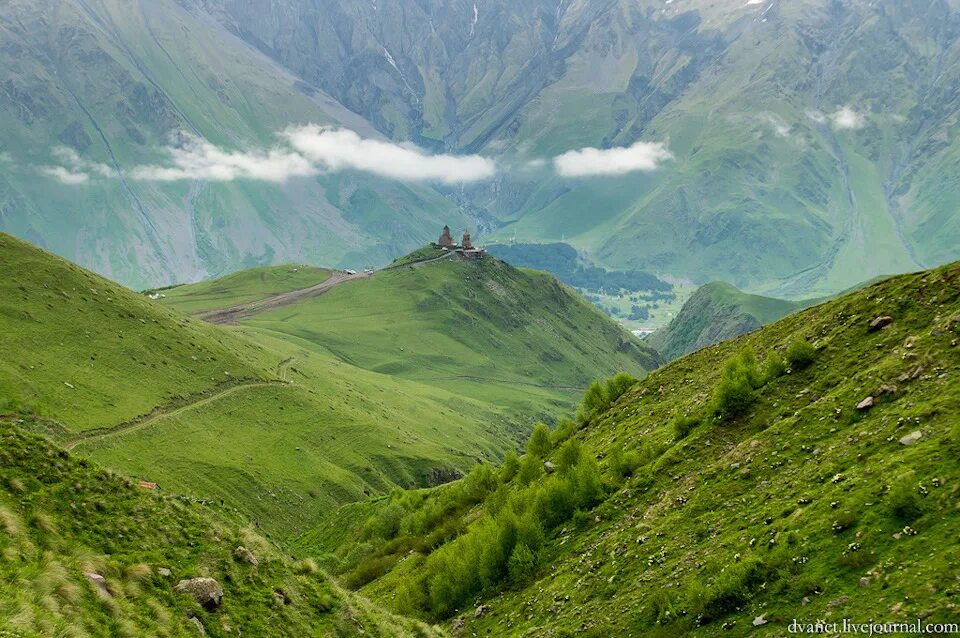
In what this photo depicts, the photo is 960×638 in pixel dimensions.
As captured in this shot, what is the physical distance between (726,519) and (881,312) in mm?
18559

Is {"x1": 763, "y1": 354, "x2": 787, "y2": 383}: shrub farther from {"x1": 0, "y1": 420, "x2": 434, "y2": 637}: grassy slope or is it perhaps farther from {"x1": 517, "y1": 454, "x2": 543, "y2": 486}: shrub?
{"x1": 0, "y1": 420, "x2": 434, "y2": 637}: grassy slope

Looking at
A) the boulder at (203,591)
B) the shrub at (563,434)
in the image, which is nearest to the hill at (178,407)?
the shrub at (563,434)

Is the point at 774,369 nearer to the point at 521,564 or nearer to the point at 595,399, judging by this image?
the point at 521,564

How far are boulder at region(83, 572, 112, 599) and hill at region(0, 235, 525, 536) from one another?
3063 inches

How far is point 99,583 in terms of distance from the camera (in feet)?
99.6

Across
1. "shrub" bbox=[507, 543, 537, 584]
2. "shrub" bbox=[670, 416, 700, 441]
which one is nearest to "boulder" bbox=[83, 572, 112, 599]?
"shrub" bbox=[507, 543, 537, 584]

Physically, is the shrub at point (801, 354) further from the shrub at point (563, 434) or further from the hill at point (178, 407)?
the hill at point (178, 407)

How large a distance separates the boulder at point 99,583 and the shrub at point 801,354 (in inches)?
1634

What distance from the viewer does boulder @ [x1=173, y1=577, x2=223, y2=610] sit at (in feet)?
108

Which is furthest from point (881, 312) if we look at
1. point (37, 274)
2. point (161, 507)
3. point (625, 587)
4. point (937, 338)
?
point (37, 274)

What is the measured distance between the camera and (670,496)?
46.8m

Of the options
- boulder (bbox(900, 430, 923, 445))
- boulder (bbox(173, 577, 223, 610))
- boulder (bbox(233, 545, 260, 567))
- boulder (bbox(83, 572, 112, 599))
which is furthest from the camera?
boulder (bbox(233, 545, 260, 567))

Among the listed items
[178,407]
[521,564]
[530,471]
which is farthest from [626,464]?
[178,407]

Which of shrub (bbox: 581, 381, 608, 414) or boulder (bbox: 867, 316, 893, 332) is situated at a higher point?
shrub (bbox: 581, 381, 608, 414)
